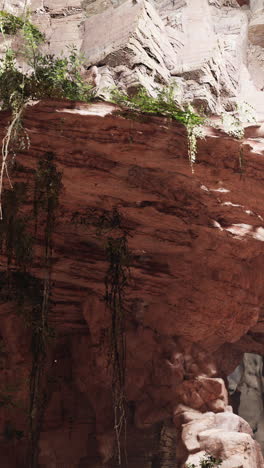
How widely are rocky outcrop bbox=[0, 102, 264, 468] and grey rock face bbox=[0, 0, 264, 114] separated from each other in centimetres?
160

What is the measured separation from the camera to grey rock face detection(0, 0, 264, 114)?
7.26 m

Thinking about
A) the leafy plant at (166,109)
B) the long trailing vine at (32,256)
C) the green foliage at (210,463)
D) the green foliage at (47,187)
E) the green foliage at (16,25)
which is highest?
the green foliage at (16,25)

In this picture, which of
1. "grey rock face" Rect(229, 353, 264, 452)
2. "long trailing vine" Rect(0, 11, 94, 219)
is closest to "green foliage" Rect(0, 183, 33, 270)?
"long trailing vine" Rect(0, 11, 94, 219)

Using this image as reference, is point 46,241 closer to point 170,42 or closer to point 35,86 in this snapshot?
point 35,86

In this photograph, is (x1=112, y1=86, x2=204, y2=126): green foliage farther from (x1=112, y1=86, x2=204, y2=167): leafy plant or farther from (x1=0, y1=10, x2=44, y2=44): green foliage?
(x1=0, y1=10, x2=44, y2=44): green foliage

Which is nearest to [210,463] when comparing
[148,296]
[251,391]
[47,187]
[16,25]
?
[148,296]

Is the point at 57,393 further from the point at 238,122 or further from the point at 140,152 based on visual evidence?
the point at 238,122

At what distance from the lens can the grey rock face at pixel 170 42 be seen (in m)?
7.26

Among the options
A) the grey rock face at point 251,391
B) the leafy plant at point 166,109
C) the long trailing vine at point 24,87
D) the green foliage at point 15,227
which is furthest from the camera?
the grey rock face at point 251,391

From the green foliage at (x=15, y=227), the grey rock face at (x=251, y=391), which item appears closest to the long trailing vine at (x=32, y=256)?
the green foliage at (x=15, y=227)

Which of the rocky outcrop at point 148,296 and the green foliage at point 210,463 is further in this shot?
the green foliage at point 210,463

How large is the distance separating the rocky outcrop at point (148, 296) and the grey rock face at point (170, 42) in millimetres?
1597

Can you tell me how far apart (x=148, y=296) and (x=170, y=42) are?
4.54 m

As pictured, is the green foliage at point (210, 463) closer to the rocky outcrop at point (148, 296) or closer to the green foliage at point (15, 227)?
the rocky outcrop at point (148, 296)
